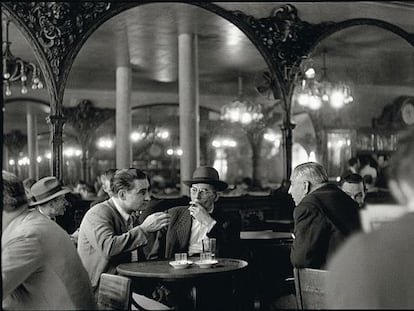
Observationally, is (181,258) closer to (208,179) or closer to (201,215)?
(201,215)

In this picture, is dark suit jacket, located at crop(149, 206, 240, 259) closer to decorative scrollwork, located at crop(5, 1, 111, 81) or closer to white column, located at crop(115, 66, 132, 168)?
decorative scrollwork, located at crop(5, 1, 111, 81)

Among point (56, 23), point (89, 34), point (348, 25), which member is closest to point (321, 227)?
point (89, 34)

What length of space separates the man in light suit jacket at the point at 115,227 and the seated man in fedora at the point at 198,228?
36.2 inches

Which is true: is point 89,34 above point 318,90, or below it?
above

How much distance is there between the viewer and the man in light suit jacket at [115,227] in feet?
13.4

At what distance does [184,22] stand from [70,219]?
134 inches

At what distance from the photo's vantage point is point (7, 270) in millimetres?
2848

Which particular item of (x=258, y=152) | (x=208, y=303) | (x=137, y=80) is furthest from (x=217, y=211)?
(x=258, y=152)

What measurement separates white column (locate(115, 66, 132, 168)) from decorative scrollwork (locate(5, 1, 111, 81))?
511 centimetres

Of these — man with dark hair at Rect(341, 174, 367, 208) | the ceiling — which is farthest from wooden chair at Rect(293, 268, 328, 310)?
the ceiling

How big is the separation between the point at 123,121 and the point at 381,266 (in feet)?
36.6

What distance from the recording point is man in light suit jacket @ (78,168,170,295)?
4094 millimetres

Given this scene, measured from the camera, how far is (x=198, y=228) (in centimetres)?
545

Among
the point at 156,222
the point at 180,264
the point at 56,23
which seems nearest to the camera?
the point at 156,222
